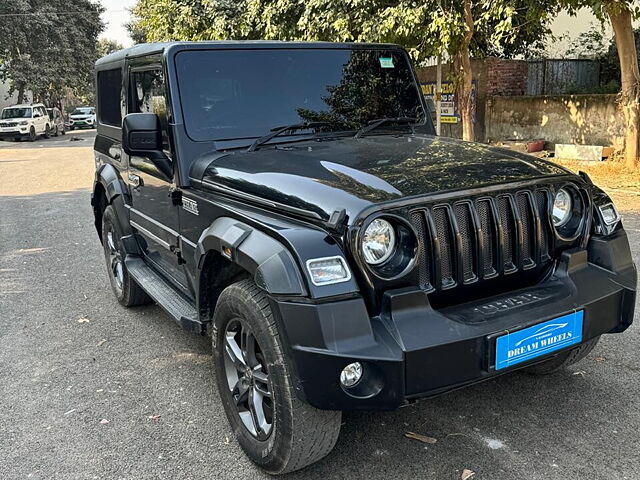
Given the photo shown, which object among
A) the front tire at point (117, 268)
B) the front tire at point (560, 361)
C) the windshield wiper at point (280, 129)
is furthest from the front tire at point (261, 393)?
the front tire at point (117, 268)

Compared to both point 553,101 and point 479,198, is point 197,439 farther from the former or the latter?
point 553,101

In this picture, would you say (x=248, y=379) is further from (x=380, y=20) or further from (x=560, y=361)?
(x=380, y=20)

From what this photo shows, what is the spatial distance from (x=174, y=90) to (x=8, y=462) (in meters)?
2.17

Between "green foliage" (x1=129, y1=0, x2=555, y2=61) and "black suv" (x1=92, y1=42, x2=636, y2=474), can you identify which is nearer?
"black suv" (x1=92, y1=42, x2=636, y2=474)

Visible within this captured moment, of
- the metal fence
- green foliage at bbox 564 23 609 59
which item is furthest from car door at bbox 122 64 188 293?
green foliage at bbox 564 23 609 59

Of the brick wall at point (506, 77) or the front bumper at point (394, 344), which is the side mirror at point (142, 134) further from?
the brick wall at point (506, 77)

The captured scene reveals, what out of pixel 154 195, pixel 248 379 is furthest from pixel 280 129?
pixel 248 379

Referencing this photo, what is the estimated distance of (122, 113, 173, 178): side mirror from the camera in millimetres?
3572

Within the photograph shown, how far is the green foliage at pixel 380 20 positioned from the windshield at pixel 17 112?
708 inches

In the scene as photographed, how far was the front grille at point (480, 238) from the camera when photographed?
8.86ft

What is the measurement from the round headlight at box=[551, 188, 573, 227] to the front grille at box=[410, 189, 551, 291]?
0.38 feet

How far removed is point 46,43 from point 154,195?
119 feet

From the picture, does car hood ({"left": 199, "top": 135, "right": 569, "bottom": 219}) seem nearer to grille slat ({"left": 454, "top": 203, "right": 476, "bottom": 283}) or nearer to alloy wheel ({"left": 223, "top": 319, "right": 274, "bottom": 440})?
grille slat ({"left": 454, "top": 203, "right": 476, "bottom": 283})

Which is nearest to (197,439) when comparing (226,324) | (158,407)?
(158,407)
